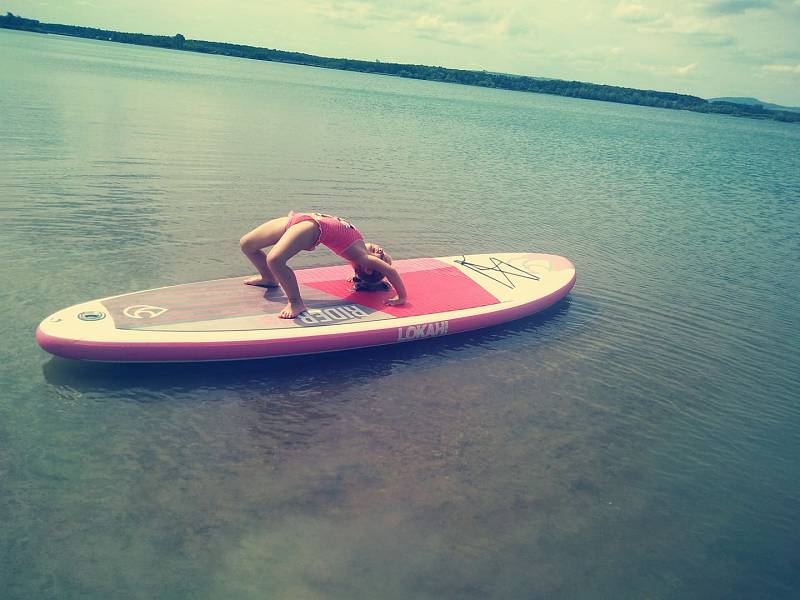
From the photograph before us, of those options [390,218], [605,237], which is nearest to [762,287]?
[605,237]

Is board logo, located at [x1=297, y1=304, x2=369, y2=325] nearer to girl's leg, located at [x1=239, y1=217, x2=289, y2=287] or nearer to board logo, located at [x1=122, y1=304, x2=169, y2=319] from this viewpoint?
girl's leg, located at [x1=239, y1=217, x2=289, y2=287]

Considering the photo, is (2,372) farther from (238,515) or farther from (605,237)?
(605,237)

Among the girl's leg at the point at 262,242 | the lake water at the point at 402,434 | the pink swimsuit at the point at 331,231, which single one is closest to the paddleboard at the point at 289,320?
the girl's leg at the point at 262,242

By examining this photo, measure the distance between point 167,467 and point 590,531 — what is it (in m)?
3.55

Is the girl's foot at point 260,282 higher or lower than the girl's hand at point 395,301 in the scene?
higher

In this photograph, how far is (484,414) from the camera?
6.18 meters

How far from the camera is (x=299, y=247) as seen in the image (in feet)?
22.0

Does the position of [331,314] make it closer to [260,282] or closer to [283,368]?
[283,368]

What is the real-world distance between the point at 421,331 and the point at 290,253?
1.94 m

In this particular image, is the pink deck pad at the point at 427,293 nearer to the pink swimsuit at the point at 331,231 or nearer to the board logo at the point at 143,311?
the pink swimsuit at the point at 331,231

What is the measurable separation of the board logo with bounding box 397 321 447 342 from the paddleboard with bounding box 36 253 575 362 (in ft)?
0.05

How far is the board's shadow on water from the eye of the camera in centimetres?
593

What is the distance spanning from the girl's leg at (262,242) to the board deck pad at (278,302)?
14 centimetres

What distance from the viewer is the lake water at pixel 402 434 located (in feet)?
13.5
